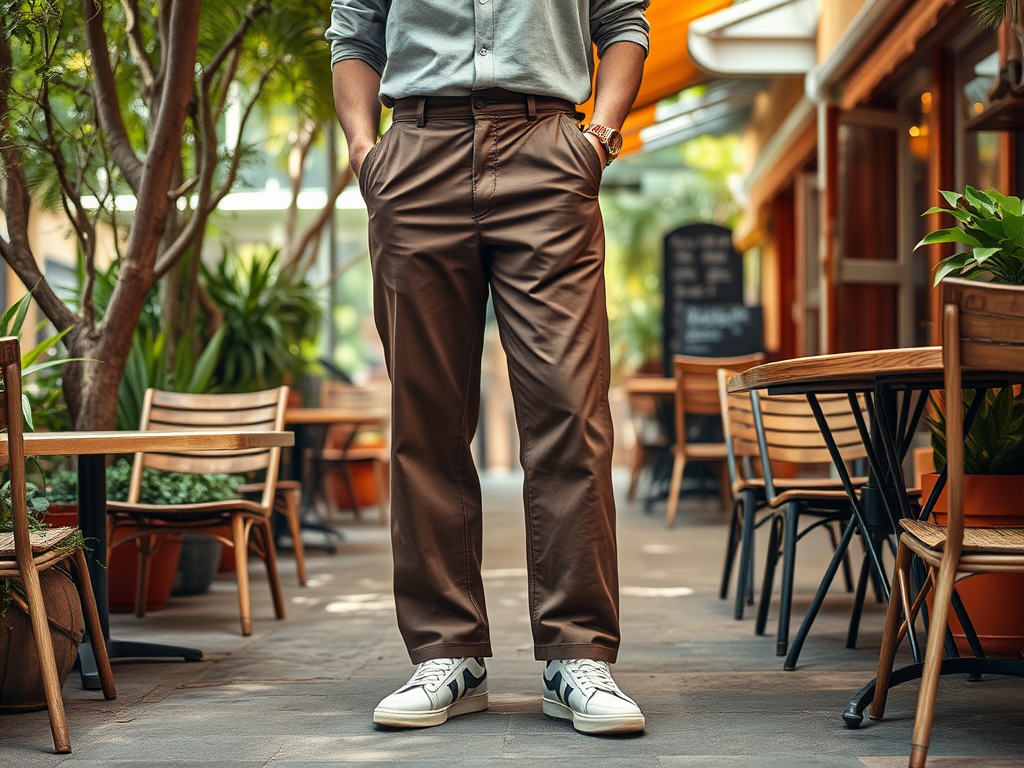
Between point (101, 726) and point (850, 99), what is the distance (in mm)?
4972

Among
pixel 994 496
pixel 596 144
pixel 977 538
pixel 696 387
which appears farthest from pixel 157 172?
pixel 696 387

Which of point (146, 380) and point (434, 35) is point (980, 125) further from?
point (146, 380)

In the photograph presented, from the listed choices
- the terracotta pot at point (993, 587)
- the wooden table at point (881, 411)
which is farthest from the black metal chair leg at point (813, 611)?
the terracotta pot at point (993, 587)

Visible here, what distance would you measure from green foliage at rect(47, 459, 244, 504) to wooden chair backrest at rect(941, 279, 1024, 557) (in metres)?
2.57

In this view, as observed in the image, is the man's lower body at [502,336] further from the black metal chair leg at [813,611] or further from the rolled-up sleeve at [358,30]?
the black metal chair leg at [813,611]

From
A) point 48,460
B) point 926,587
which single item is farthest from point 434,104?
point 48,460

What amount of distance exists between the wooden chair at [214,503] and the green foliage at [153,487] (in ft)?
0.24

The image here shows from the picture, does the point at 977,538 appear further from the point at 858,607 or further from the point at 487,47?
the point at 487,47

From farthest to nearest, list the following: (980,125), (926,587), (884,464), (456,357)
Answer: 1. (980,125)
2. (884,464)
3. (456,357)
4. (926,587)

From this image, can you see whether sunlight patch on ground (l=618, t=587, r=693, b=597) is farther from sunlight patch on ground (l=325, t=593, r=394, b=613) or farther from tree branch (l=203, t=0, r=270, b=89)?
tree branch (l=203, t=0, r=270, b=89)

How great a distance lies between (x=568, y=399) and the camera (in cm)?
197

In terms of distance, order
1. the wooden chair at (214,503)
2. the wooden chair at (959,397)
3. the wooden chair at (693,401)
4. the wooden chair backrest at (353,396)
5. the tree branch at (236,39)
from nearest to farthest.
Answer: the wooden chair at (959,397)
the wooden chair at (214,503)
the tree branch at (236,39)
the wooden chair at (693,401)
the wooden chair backrest at (353,396)

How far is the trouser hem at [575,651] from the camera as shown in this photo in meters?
1.96

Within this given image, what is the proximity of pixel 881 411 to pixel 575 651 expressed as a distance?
764 mm
